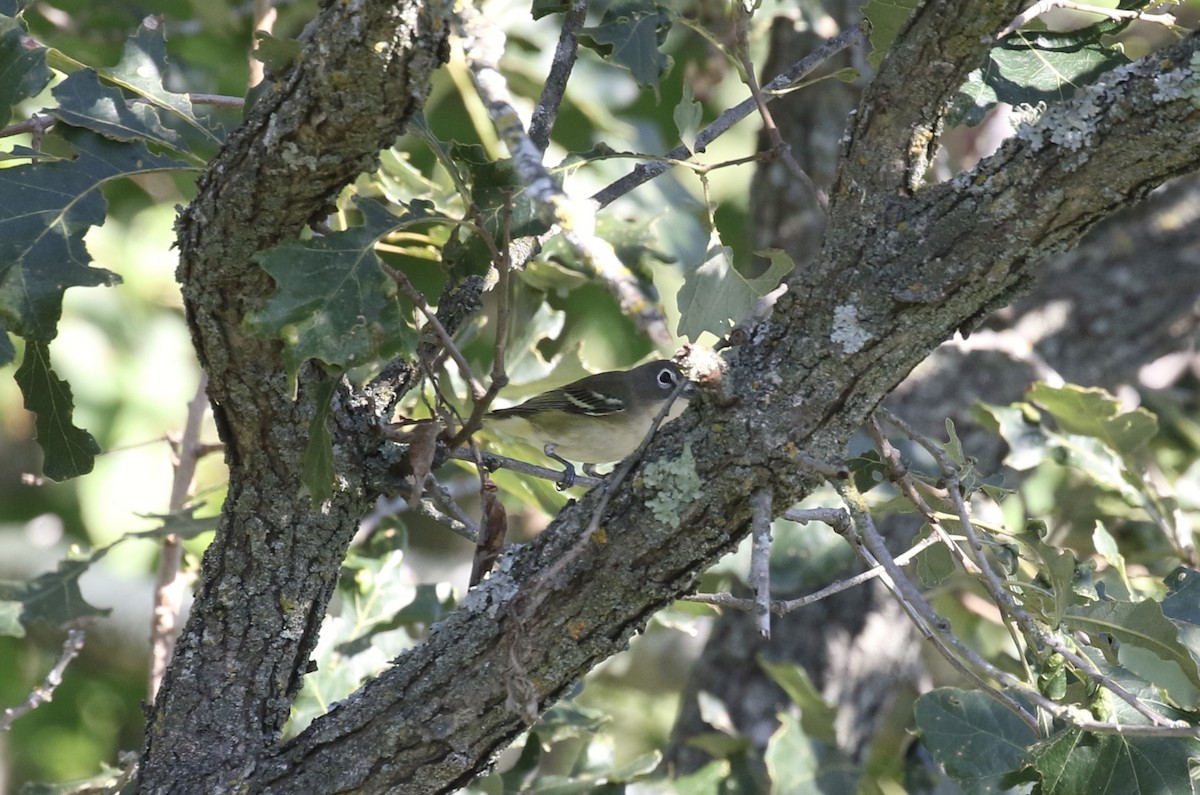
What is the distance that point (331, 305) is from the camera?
1.52 metres

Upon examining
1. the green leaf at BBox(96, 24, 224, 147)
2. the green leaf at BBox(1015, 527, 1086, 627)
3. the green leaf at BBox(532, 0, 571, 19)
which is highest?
the green leaf at BBox(96, 24, 224, 147)

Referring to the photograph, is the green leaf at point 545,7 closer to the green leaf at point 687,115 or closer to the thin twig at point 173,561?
the green leaf at point 687,115

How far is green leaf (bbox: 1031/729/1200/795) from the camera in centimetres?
175

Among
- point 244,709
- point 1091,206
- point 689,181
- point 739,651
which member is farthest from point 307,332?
point 689,181

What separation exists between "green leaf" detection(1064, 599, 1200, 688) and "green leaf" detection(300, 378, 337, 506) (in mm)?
1190

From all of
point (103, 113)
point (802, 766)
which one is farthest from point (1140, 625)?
point (103, 113)

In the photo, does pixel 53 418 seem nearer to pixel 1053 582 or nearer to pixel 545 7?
pixel 545 7

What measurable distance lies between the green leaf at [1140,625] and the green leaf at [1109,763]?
129 millimetres

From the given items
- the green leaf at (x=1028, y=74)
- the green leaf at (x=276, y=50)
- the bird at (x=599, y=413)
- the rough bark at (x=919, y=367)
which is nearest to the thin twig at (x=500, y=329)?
the green leaf at (x=276, y=50)

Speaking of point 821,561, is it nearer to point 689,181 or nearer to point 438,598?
point 438,598

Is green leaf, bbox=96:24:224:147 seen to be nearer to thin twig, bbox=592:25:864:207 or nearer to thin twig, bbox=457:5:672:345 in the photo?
thin twig, bbox=592:25:864:207

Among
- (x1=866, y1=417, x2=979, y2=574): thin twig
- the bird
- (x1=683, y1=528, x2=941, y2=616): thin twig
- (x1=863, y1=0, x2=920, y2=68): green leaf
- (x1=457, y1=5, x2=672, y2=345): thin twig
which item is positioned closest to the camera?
(x1=457, y1=5, x2=672, y2=345): thin twig

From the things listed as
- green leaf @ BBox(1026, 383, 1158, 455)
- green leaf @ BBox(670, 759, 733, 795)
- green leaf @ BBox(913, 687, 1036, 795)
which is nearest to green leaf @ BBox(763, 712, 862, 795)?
green leaf @ BBox(670, 759, 733, 795)

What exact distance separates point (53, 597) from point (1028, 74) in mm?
2360
